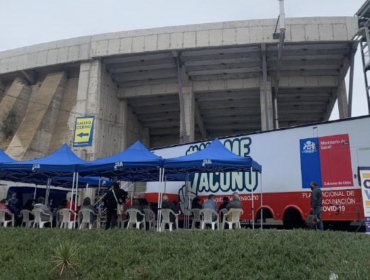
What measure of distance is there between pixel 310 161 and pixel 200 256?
21.1 ft

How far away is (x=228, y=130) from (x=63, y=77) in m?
17.8

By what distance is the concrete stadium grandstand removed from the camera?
81.4 feet

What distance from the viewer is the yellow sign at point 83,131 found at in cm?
2653

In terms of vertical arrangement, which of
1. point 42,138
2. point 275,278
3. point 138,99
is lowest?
point 275,278

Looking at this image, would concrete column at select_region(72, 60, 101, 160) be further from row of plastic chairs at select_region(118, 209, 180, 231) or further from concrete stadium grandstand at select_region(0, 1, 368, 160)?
row of plastic chairs at select_region(118, 209, 180, 231)

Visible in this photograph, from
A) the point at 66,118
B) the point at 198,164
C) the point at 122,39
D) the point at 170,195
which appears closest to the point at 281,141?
the point at 198,164

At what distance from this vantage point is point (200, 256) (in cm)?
614

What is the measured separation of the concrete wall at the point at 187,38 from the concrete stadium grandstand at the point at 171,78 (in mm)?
68

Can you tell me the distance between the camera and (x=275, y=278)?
17.2ft

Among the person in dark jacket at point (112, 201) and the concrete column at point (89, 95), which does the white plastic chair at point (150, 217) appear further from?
the concrete column at point (89, 95)

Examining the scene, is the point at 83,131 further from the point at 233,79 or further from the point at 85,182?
the point at 233,79

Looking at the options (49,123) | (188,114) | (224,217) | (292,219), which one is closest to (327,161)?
(292,219)

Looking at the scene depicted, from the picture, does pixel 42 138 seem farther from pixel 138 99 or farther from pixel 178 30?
pixel 178 30

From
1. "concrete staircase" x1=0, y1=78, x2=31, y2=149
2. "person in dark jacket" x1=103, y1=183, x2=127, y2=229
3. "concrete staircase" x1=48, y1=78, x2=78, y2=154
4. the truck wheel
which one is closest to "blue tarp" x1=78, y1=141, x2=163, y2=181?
"person in dark jacket" x1=103, y1=183, x2=127, y2=229
